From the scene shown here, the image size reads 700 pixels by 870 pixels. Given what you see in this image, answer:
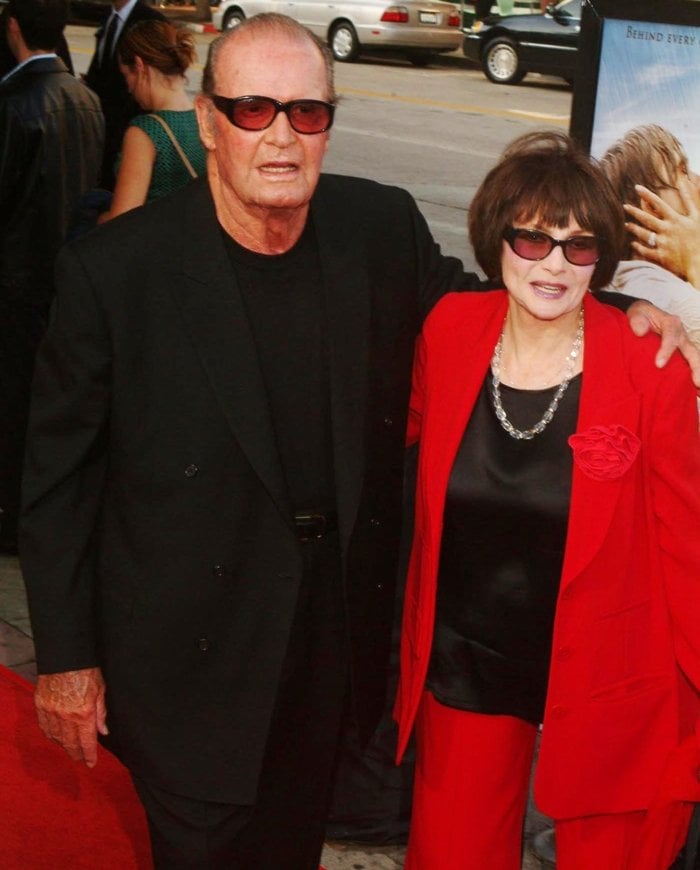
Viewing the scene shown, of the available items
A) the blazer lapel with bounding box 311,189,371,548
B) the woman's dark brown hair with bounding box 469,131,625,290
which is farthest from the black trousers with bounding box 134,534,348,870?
the woman's dark brown hair with bounding box 469,131,625,290

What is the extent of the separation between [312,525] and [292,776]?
64cm

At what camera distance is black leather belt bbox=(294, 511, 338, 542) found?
2.72m

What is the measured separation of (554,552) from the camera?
272 centimetres

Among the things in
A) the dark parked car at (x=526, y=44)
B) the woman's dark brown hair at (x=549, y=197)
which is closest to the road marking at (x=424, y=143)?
the dark parked car at (x=526, y=44)

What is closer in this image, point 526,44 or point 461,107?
point 461,107

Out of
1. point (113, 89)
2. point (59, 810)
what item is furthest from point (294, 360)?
point (113, 89)

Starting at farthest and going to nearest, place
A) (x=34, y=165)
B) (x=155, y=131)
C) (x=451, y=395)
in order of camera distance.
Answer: (x=34, y=165), (x=155, y=131), (x=451, y=395)

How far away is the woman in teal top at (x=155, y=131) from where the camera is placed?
4.68 metres

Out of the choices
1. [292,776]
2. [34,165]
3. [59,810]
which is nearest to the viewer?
[292,776]

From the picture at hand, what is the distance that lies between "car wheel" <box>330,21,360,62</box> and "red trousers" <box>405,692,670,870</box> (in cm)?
2183

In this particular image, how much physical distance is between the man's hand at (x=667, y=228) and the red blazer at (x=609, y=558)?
0.74 metres

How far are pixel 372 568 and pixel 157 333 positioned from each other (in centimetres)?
69

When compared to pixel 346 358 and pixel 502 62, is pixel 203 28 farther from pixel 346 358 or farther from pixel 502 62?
pixel 346 358

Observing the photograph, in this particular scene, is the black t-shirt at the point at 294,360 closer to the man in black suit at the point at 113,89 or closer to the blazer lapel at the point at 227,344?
the blazer lapel at the point at 227,344
